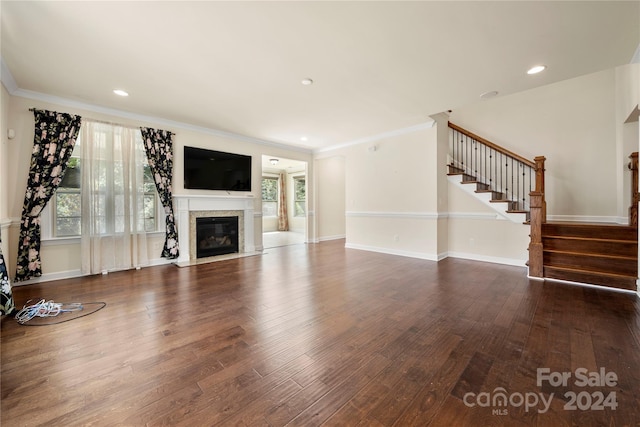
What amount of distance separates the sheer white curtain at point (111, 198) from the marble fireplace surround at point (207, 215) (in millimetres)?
584

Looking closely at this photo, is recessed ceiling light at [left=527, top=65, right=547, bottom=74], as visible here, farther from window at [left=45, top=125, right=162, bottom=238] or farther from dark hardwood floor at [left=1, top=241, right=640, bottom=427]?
window at [left=45, top=125, right=162, bottom=238]

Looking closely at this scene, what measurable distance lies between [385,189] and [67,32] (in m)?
5.13

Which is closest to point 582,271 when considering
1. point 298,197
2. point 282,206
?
point 298,197

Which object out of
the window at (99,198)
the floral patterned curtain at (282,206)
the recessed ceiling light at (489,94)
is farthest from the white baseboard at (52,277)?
the floral patterned curtain at (282,206)

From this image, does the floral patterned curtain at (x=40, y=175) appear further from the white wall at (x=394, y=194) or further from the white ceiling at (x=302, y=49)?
the white wall at (x=394, y=194)

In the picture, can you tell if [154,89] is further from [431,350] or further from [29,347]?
[431,350]

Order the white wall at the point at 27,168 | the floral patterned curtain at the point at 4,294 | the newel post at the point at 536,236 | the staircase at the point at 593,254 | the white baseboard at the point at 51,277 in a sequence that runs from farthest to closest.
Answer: the newel post at the point at 536,236, the white baseboard at the point at 51,277, the white wall at the point at 27,168, the staircase at the point at 593,254, the floral patterned curtain at the point at 4,294

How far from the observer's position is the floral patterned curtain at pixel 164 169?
4.33 m

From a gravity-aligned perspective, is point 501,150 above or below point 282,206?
above

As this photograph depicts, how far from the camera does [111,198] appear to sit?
3955 mm

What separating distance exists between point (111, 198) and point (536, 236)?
639 centimetres

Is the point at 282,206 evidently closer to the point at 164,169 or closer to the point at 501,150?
the point at 164,169

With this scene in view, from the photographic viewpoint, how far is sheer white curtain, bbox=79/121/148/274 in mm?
3775

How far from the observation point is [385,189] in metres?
5.63
